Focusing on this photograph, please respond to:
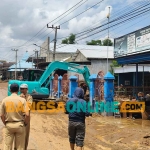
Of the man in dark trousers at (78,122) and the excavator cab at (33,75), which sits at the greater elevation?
the excavator cab at (33,75)

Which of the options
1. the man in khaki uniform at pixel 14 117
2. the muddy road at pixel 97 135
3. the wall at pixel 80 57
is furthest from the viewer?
the wall at pixel 80 57

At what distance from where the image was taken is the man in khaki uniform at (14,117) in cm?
590

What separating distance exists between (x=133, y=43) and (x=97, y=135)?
9833mm

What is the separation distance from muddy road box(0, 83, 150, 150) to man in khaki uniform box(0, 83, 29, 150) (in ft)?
7.60

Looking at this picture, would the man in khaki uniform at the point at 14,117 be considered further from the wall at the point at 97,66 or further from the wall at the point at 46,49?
the wall at the point at 46,49

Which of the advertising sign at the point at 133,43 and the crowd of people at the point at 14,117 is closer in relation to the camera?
the crowd of people at the point at 14,117

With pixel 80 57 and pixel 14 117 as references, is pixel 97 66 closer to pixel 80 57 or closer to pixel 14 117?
pixel 80 57

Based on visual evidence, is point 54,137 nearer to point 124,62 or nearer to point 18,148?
point 18,148

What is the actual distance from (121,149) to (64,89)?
17345 mm

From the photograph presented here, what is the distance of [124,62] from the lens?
67.7ft

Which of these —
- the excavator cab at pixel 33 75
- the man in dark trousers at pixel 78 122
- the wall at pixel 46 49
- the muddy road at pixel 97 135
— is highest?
the wall at pixel 46 49

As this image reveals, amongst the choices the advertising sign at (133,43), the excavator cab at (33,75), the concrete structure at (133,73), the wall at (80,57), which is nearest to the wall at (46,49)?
the wall at (80,57)

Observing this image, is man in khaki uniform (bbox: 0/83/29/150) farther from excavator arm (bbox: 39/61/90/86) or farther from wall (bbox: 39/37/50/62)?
wall (bbox: 39/37/50/62)

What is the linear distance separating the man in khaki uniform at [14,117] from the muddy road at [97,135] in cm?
232
